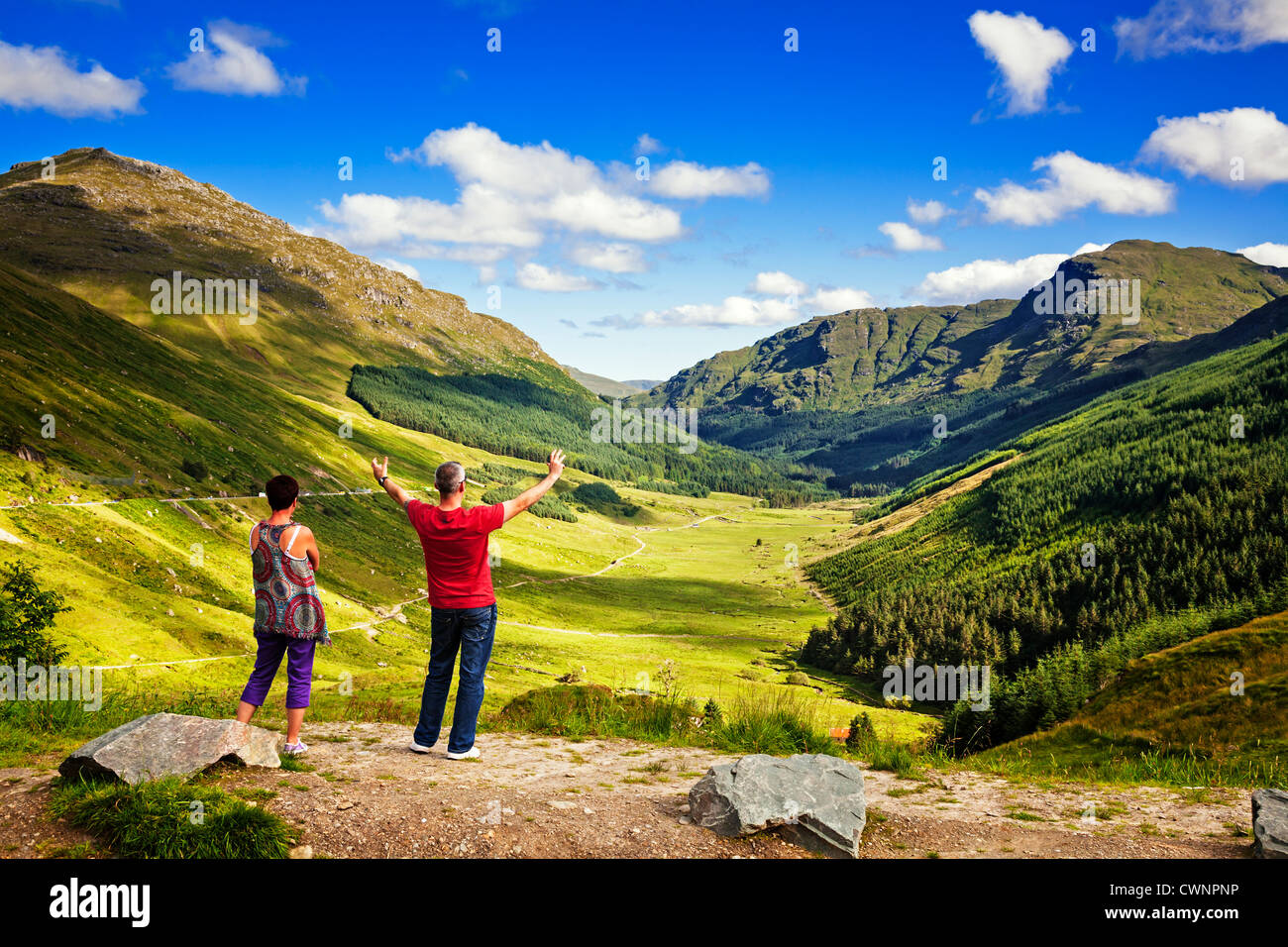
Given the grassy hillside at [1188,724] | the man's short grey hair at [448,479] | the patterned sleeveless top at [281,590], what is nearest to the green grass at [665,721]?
the grassy hillside at [1188,724]

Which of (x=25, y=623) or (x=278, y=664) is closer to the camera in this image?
(x=278, y=664)

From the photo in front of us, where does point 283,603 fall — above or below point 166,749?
above

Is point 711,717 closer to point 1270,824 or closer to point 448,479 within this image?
point 448,479

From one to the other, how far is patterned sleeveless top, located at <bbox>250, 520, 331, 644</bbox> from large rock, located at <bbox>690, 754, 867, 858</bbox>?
25.1 feet

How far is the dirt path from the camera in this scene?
9156mm

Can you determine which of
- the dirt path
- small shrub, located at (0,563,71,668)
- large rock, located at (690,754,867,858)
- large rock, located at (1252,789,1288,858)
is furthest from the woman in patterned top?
small shrub, located at (0,563,71,668)

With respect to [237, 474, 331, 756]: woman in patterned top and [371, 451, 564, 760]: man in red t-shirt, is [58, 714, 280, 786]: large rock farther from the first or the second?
[371, 451, 564, 760]: man in red t-shirt

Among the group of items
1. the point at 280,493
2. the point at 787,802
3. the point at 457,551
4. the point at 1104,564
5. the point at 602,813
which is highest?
the point at 280,493

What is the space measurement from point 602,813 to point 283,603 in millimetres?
7061

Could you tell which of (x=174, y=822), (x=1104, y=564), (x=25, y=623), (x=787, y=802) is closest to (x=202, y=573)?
(x=25, y=623)

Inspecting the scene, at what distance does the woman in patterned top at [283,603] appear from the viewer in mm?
12812

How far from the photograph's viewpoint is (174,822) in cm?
846

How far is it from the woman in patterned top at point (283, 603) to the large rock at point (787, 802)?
25.0 feet
